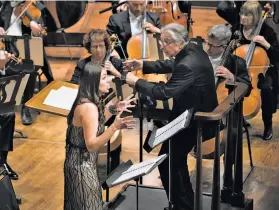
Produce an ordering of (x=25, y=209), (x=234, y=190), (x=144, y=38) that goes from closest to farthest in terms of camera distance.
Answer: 1. (x=234, y=190)
2. (x=25, y=209)
3. (x=144, y=38)

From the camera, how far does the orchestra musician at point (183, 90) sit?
412cm

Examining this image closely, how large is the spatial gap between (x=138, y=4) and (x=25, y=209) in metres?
2.14

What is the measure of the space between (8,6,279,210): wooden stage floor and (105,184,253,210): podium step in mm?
465

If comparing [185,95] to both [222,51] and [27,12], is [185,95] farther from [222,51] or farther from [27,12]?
[27,12]

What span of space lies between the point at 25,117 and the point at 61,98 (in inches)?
76.5

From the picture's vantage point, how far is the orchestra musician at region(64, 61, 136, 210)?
3.69m

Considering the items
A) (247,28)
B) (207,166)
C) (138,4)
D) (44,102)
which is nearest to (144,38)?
(138,4)

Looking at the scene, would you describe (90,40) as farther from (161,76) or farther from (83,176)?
(83,176)

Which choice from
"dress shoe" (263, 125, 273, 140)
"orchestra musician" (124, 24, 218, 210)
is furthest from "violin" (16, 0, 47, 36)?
"orchestra musician" (124, 24, 218, 210)

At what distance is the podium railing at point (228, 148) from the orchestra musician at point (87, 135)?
0.41 meters

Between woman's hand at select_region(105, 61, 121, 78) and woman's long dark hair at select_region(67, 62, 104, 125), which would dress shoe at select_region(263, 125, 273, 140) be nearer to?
woman's hand at select_region(105, 61, 121, 78)

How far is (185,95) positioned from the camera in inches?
165

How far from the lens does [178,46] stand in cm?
419

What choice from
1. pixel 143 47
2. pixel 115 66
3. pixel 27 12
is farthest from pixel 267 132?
pixel 27 12
